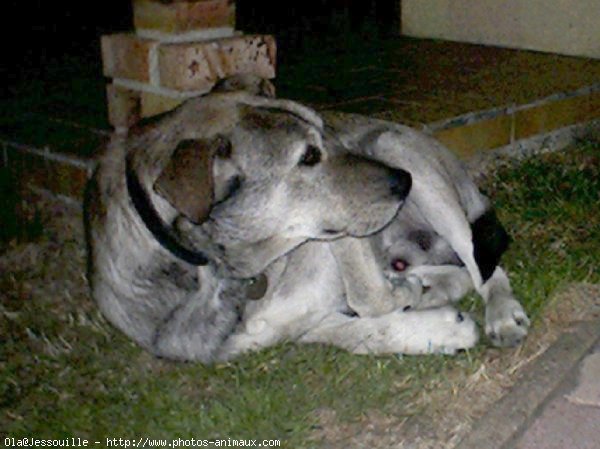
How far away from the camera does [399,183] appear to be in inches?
122

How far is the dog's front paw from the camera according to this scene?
3.30m

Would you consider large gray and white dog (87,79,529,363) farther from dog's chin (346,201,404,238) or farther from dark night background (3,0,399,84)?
dark night background (3,0,399,84)

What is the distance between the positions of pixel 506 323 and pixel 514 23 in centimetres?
424

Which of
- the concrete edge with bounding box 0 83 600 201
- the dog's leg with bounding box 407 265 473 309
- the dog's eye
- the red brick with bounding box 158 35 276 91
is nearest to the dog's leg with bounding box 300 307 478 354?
the dog's leg with bounding box 407 265 473 309

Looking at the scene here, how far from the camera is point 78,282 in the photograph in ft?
13.5

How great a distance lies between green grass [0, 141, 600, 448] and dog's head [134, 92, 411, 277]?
45cm

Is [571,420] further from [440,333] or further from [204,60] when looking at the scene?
[204,60]

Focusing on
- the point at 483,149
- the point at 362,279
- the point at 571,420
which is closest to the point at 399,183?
the point at 362,279

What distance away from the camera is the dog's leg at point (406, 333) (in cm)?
328

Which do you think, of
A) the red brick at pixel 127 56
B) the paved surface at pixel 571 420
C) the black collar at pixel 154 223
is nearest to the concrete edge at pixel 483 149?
the red brick at pixel 127 56

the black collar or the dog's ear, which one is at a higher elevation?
the dog's ear

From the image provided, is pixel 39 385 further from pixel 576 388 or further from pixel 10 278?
pixel 576 388

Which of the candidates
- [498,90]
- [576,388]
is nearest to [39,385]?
[576,388]

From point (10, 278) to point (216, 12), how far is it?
65.1 inches
